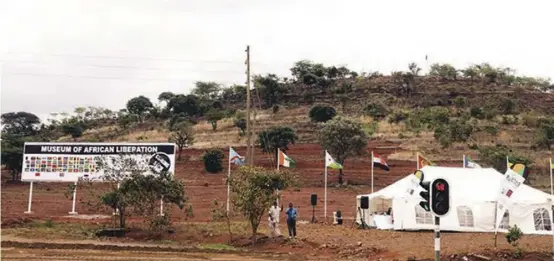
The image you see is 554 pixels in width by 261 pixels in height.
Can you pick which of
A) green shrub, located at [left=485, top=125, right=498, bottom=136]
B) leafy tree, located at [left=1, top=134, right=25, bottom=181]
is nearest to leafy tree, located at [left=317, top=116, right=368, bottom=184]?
green shrub, located at [left=485, top=125, right=498, bottom=136]

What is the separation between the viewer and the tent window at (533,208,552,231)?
27.6 m

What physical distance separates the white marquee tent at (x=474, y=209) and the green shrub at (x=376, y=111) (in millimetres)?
43685

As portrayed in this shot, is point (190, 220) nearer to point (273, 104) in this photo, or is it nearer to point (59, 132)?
point (273, 104)

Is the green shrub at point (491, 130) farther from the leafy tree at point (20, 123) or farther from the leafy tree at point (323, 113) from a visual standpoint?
the leafy tree at point (20, 123)

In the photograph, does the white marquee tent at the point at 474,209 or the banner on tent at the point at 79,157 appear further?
the banner on tent at the point at 79,157

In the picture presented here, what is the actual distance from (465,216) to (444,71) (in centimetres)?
7274

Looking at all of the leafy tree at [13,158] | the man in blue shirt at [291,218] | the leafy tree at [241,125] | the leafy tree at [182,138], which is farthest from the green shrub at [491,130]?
the leafy tree at [13,158]

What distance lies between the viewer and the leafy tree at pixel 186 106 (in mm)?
83375

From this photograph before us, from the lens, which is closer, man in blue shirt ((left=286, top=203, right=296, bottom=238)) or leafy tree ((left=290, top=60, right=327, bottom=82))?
man in blue shirt ((left=286, top=203, right=296, bottom=238))

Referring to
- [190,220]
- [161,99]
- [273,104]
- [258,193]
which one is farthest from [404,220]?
[161,99]

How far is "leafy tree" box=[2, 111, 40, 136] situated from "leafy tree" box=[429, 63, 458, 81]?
67956 millimetres

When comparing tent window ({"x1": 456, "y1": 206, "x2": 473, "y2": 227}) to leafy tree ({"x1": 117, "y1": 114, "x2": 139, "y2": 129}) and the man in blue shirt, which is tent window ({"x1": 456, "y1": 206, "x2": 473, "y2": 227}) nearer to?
the man in blue shirt

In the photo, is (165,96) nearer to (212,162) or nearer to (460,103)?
(212,162)

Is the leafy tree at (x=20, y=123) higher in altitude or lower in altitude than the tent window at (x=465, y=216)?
higher
